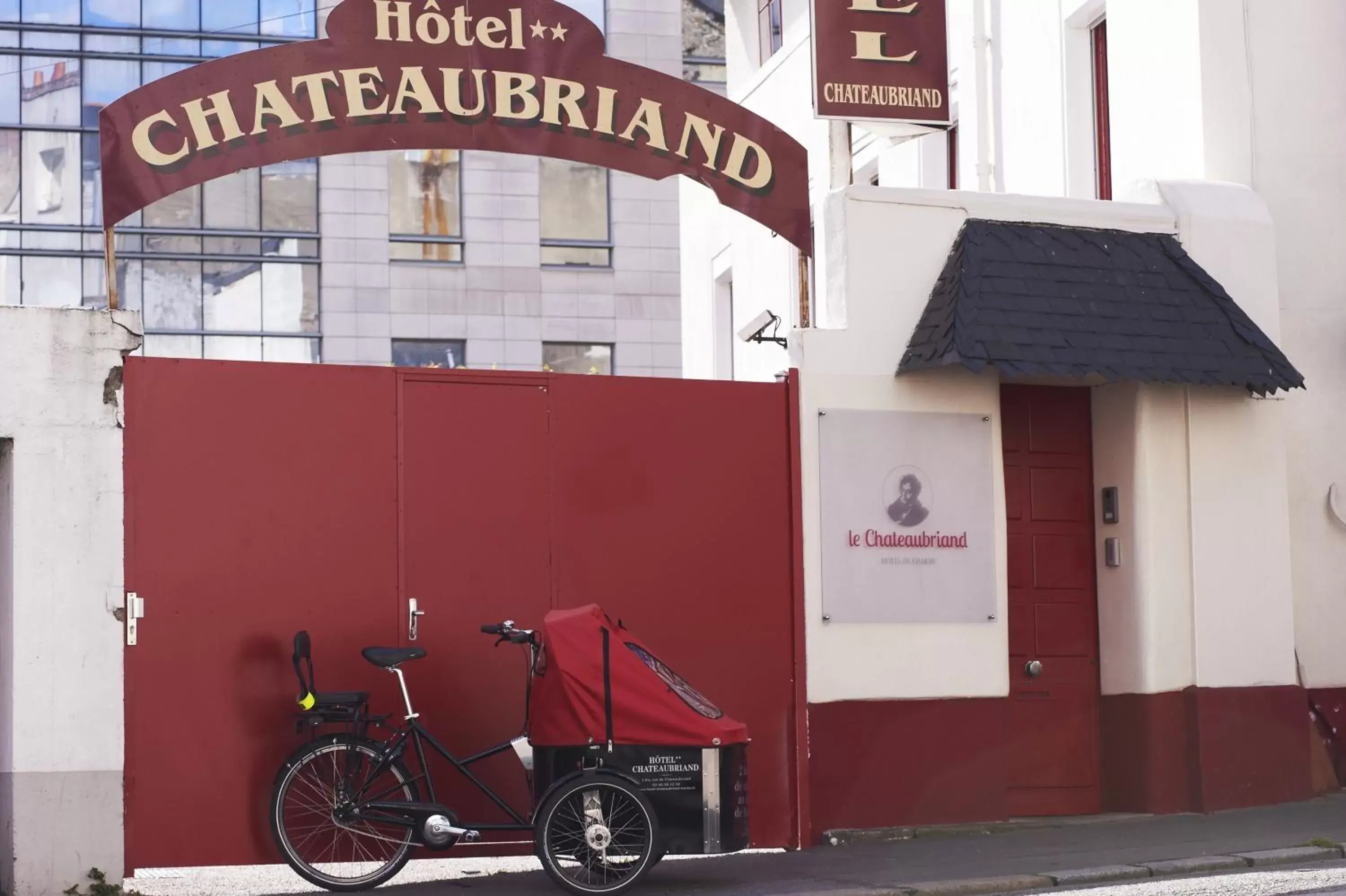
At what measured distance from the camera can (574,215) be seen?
4144cm

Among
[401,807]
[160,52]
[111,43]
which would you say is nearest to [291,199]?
[160,52]

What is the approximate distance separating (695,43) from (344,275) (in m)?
9.93

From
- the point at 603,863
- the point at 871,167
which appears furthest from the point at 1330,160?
the point at 603,863

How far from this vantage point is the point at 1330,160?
14.2 metres

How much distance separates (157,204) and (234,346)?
10.9 feet

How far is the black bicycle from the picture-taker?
1016cm

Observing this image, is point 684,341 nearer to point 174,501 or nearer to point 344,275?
point 174,501

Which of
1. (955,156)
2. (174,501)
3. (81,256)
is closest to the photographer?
(174,501)

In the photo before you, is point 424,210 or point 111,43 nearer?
point 111,43

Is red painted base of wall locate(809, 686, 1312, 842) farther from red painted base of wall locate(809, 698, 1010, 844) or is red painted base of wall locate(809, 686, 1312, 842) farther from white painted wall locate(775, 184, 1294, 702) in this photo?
white painted wall locate(775, 184, 1294, 702)

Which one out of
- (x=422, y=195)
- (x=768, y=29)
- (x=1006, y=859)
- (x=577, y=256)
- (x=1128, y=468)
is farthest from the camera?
(x=577, y=256)

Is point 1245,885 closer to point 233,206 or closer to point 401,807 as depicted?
point 401,807

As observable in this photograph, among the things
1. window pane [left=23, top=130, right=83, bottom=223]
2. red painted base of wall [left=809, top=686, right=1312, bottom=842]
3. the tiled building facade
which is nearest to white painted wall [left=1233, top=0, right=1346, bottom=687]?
red painted base of wall [left=809, top=686, right=1312, bottom=842]

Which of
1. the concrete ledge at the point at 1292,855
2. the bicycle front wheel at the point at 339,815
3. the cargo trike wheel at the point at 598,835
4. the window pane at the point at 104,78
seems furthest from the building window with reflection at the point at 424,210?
the concrete ledge at the point at 1292,855
